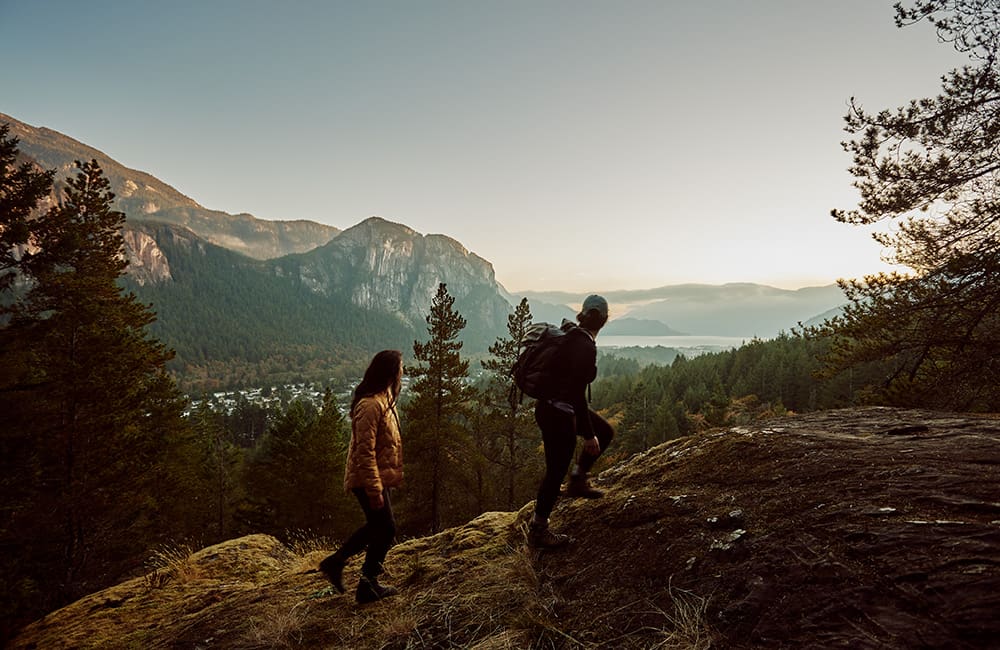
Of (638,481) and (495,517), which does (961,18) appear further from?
(495,517)

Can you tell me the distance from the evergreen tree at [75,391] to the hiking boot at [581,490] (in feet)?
40.3

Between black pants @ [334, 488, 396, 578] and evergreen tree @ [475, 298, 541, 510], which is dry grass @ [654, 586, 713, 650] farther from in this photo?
evergreen tree @ [475, 298, 541, 510]

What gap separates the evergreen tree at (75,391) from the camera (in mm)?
9516

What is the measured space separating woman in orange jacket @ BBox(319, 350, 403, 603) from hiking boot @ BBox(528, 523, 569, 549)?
4.34 feet

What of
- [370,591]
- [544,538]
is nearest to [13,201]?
[370,591]

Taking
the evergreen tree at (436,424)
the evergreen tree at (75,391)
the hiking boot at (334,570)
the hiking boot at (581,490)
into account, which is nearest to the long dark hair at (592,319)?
the hiking boot at (581,490)

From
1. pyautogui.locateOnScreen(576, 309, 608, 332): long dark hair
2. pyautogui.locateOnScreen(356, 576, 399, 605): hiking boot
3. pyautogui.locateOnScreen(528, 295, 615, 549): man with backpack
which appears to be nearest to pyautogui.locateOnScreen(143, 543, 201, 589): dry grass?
pyautogui.locateOnScreen(356, 576, 399, 605): hiking boot

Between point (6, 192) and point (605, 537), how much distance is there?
13857 millimetres

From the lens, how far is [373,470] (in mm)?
3777

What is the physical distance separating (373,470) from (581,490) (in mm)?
Answer: 2206

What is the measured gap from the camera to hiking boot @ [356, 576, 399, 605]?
3764 millimetres

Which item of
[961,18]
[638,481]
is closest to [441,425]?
[638,481]

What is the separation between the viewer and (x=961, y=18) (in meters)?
6.45

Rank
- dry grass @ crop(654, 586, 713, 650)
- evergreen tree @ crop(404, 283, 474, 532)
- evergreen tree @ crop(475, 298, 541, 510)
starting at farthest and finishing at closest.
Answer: evergreen tree @ crop(475, 298, 541, 510)
evergreen tree @ crop(404, 283, 474, 532)
dry grass @ crop(654, 586, 713, 650)
